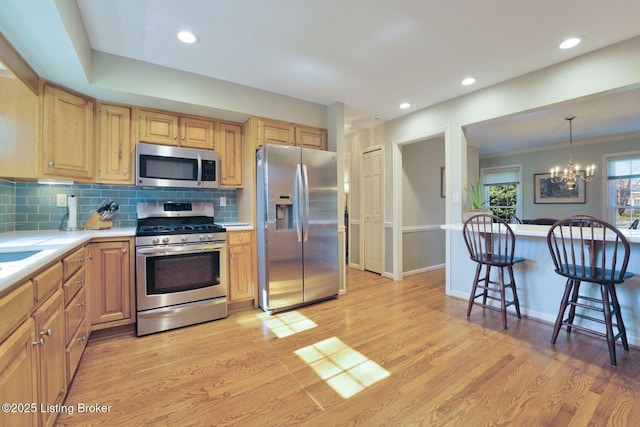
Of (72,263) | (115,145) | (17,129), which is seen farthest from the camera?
(115,145)

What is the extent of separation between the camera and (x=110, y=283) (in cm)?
244

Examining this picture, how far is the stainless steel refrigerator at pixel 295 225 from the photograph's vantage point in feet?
9.87

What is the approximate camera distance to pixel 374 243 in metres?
4.74

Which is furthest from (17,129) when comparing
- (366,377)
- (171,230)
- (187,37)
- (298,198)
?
(366,377)

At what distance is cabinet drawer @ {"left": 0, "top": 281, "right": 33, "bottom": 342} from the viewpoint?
3.10ft

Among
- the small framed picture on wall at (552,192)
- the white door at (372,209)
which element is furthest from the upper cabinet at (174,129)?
the small framed picture on wall at (552,192)

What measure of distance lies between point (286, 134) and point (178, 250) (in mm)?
1733

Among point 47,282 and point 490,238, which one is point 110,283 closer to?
point 47,282

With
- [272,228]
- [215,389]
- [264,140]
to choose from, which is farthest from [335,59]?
[215,389]

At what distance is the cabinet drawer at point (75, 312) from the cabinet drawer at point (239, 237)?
4.07 ft

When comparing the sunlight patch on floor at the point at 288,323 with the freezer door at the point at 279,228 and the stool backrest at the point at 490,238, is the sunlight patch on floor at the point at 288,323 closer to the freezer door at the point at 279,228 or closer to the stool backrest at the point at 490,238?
the freezer door at the point at 279,228

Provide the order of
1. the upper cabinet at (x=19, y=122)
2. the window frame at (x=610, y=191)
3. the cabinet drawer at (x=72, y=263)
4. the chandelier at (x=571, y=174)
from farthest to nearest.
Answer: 1. the window frame at (x=610, y=191)
2. the chandelier at (x=571, y=174)
3. the upper cabinet at (x=19, y=122)
4. the cabinet drawer at (x=72, y=263)

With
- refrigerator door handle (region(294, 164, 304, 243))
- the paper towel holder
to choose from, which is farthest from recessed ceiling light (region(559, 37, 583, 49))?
the paper towel holder

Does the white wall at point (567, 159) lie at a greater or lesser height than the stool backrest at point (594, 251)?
greater
